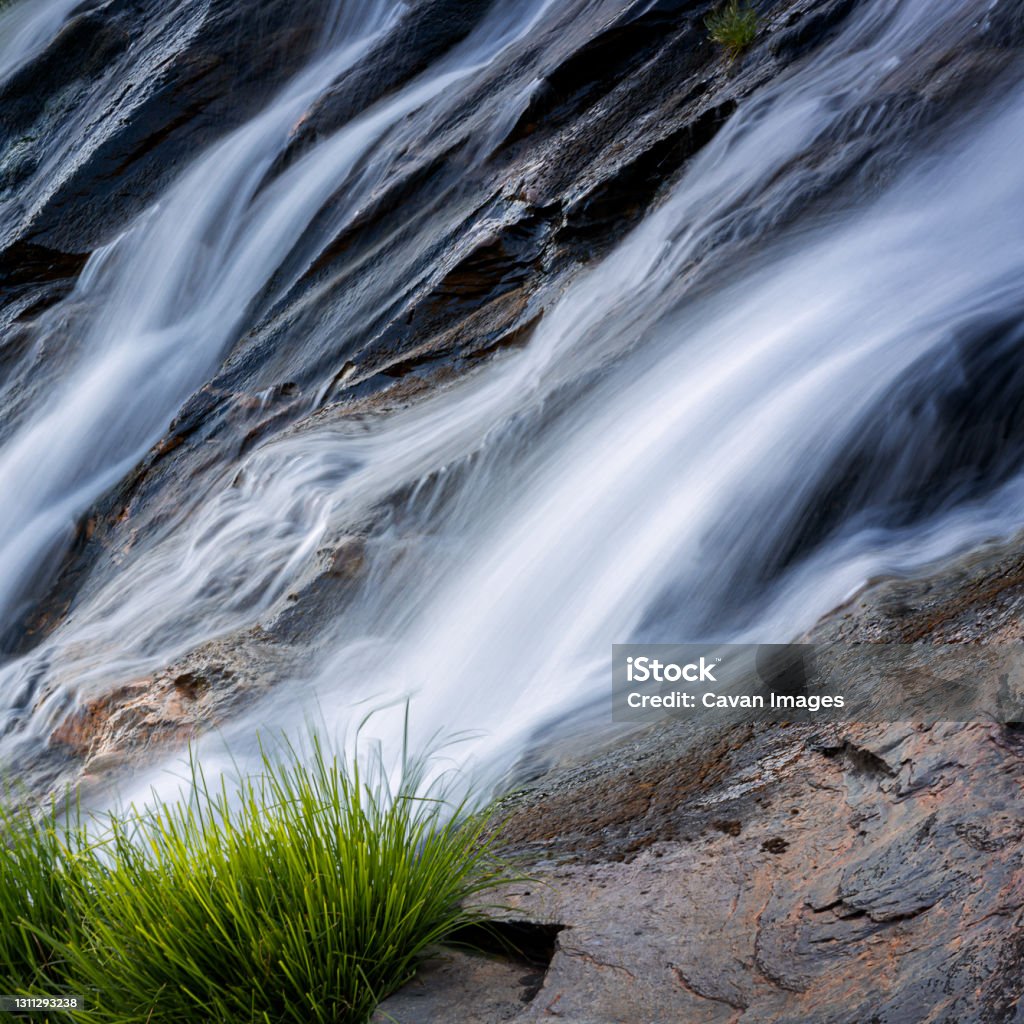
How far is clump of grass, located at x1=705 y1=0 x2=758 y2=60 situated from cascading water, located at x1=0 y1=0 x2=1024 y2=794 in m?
0.50

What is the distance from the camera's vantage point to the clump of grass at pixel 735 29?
20.3ft

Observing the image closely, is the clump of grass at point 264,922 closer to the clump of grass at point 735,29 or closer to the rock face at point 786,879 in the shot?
the rock face at point 786,879

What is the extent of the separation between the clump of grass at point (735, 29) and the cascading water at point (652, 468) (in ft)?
1.66

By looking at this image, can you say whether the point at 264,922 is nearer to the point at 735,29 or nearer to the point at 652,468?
the point at 652,468

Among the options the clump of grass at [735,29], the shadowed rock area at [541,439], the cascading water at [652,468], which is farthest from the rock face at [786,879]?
the clump of grass at [735,29]

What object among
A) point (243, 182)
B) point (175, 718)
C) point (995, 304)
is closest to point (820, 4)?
point (995, 304)

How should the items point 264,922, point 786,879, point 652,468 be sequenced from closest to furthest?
point 264,922
point 786,879
point 652,468

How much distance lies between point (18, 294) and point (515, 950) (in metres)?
7.20

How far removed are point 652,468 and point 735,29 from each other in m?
3.05

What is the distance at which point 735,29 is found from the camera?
6.18 meters

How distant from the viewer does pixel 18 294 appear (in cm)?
839

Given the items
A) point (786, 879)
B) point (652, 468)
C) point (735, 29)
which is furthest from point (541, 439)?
point (735, 29)

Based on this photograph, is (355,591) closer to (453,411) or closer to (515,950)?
(453,411)

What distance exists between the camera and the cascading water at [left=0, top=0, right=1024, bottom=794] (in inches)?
151
